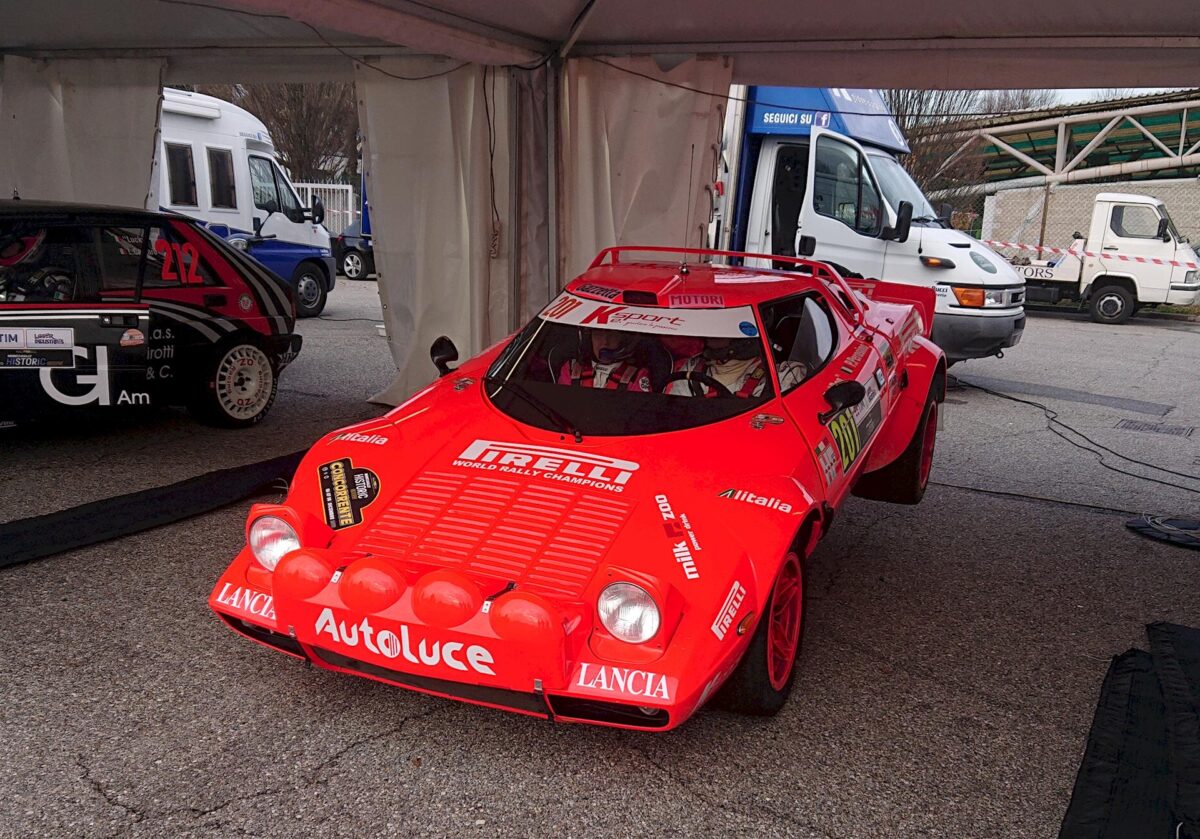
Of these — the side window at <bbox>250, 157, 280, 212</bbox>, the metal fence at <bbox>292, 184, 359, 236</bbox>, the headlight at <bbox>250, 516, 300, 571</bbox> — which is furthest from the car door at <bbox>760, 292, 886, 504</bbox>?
the metal fence at <bbox>292, 184, 359, 236</bbox>

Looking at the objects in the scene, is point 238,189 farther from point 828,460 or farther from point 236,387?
point 828,460

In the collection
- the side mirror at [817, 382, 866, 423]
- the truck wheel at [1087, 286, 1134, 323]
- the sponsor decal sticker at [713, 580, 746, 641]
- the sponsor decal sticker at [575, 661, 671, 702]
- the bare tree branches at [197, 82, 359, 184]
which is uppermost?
the bare tree branches at [197, 82, 359, 184]

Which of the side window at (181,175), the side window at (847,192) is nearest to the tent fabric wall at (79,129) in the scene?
the side window at (181,175)

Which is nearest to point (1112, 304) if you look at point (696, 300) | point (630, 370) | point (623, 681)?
point (696, 300)

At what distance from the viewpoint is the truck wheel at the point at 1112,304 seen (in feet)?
53.2

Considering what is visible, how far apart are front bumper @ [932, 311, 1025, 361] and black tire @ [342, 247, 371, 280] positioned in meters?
12.9

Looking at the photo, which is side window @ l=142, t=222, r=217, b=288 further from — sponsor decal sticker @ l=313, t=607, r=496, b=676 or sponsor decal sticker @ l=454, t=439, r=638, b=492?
sponsor decal sticker @ l=313, t=607, r=496, b=676

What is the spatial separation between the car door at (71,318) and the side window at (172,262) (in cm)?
9

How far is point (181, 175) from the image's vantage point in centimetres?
1184

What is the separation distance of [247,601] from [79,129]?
6727 millimetres

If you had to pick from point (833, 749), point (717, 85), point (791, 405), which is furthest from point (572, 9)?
point (833, 749)

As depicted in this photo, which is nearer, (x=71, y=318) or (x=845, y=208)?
(x=71, y=318)

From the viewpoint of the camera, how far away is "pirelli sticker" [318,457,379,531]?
126 inches

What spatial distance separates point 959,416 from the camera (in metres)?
8.37
